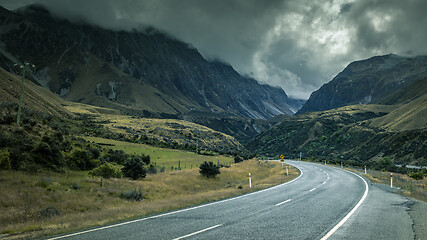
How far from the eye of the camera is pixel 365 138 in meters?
115

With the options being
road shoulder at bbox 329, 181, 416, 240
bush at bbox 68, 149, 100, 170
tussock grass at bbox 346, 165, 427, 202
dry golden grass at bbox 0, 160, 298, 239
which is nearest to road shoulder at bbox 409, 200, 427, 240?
road shoulder at bbox 329, 181, 416, 240

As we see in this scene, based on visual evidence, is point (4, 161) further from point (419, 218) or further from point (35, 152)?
point (419, 218)

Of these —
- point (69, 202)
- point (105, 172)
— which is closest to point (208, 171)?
point (105, 172)

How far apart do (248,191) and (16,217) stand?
1334 cm

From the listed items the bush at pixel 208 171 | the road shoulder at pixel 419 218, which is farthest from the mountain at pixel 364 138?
the road shoulder at pixel 419 218

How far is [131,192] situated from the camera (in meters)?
17.2

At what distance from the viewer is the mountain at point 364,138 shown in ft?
259

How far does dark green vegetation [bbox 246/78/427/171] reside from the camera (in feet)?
252

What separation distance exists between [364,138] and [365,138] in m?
0.88

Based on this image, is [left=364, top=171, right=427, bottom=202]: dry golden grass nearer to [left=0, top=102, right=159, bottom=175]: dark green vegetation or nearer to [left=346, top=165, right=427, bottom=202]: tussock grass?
[left=346, top=165, right=427, bottom=202]: tussock grass

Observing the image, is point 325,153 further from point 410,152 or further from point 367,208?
point 367,208

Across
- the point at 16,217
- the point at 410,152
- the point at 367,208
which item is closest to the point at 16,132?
the point at 16,217

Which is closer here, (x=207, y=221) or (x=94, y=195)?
(x=207, y=221)

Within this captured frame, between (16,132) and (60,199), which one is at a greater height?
(16,132)
